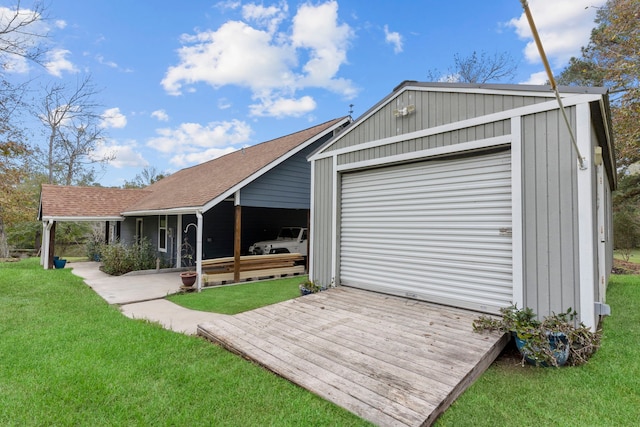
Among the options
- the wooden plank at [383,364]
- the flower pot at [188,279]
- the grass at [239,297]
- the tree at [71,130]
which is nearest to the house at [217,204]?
the flower pot at [188,279]

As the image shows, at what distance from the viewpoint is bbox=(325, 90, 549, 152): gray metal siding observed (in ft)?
14.2

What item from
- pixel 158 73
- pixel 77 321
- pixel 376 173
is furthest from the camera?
pixel 158 73

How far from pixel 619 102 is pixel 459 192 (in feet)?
38.5

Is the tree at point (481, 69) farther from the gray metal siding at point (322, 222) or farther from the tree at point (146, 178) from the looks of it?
the tree at point (146, 178)

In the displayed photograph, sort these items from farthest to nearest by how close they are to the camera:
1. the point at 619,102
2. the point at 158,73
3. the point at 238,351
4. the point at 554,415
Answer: the point at 158,73, the point at 619,102, the point at 238,351, the point at 554,415

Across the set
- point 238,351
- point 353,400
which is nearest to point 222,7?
point 238,351

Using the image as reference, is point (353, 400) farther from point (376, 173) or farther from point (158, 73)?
point (158, 73)

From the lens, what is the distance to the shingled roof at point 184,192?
9586mm

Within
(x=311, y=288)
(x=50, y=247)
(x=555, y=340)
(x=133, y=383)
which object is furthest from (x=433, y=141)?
(x=50, y=247)

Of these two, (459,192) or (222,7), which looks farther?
(222,7)

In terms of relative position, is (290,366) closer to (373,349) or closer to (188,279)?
(373,349)

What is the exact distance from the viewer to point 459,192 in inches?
188

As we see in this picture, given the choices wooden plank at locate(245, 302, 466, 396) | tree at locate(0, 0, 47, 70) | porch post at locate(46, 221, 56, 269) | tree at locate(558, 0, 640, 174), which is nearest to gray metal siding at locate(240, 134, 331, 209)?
wooden plank at locate(245, 302, 466, 396)

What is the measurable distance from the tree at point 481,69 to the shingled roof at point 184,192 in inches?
424
